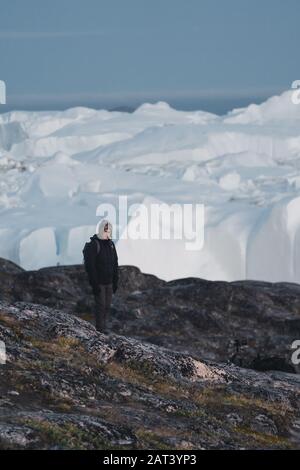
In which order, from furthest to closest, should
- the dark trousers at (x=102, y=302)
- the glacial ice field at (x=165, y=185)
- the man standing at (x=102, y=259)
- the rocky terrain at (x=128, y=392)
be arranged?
1. the glacial ice field at (x=165, y=185)
2. the dark trousers at (x=102, y=302)
3. the man standing at (x=102, y=259)
4. the rocky terrain at (x=128, y=392)

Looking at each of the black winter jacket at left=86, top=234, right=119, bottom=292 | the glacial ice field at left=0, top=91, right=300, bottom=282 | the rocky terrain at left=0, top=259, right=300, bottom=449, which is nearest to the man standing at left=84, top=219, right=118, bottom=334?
the black winter jacket at left=86, top=234, right=119, bottom=292

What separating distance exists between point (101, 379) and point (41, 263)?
2136 inches

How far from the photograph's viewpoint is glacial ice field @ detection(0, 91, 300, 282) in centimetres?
6688

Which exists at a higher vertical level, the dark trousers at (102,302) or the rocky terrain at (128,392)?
the dark trousers at (102,302)

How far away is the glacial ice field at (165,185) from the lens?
66875 millimetres

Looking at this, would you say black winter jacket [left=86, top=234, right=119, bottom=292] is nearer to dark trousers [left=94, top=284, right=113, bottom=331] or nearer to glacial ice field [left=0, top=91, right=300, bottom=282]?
dark trousers [left=94, top=284, right=113, bottom=331]

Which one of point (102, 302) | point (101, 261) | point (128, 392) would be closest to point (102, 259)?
point (101, 261)

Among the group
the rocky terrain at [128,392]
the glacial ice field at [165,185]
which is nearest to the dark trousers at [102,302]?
the rocky terrain at [128,392]

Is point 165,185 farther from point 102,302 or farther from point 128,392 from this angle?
point 128,392

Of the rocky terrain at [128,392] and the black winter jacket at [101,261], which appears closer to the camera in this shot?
the rocky terrain at [128,392]

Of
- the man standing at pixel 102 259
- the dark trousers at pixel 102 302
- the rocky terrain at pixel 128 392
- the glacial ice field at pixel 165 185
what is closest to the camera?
the rocky terrain at pixel 128 392

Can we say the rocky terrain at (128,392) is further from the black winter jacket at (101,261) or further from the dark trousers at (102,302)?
the black winter jacket at (101,261)

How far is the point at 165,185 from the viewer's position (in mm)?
103562

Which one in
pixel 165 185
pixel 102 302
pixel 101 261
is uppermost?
pixel 165 185
